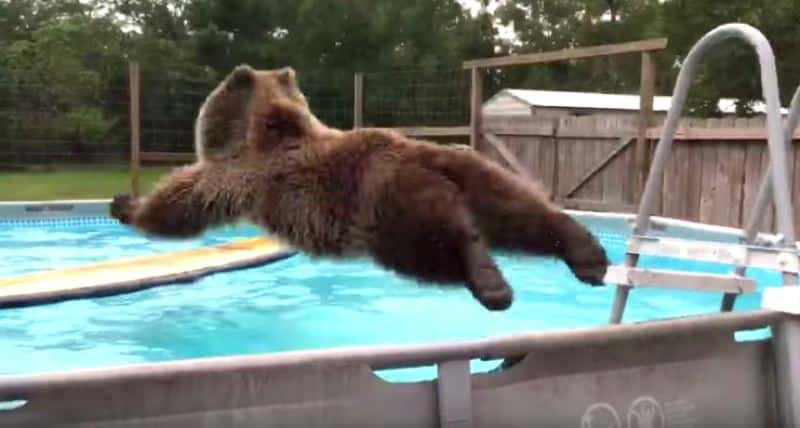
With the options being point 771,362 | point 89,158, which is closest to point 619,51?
point 771,362

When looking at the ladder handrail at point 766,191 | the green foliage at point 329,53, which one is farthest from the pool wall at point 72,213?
the ladder handrail at point 766,191

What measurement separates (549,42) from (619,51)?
20124 millimetres

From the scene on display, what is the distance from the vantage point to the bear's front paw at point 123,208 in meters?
2.46

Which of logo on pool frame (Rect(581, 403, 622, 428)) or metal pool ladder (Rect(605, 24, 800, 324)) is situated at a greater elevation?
metal pool ladder (Rect(605, 24, 800, 324))

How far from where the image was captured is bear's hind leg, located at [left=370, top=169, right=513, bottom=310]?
1899 millimetres

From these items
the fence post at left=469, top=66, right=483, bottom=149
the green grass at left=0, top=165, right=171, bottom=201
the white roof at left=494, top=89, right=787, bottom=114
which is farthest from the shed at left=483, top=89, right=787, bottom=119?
the green grass at left=0, top=165, right=171, bottom=201

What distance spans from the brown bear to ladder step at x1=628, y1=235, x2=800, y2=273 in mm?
699

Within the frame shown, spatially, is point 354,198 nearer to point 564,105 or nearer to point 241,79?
point 241,79

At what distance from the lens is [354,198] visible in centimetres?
210

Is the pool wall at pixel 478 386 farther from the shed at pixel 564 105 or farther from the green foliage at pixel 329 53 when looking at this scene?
the shed at pixel 564 105

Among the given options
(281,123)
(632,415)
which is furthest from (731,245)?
(281,123)

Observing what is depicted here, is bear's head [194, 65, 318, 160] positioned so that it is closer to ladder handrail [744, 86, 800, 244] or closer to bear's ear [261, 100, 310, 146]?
bear's ear [261, 100, 310, 146]

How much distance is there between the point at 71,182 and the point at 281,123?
11.5m

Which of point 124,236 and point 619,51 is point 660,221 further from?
point 124,236
